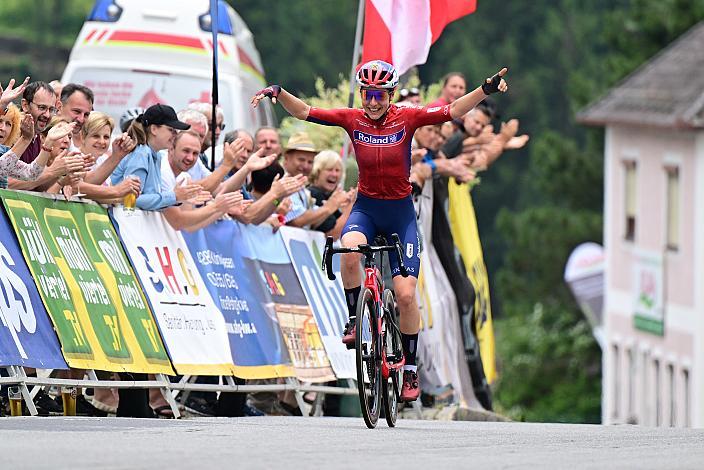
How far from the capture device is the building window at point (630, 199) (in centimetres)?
4994

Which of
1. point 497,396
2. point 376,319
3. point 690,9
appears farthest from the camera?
point 497,396

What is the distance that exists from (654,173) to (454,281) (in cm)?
2835

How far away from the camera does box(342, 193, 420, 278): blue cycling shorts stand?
1405 centimetres

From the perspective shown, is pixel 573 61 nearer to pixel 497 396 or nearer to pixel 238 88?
pixel 497 396

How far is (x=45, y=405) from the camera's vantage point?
560 inches

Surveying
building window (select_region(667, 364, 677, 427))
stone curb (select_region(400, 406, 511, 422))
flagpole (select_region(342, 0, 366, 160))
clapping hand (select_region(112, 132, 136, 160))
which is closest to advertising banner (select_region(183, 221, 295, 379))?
clapping hand (select_region(112, 132, 136, 160))

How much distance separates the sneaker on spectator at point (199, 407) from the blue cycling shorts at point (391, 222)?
7.50 ft

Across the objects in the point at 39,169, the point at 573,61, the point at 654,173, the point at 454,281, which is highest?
the point at 39,169

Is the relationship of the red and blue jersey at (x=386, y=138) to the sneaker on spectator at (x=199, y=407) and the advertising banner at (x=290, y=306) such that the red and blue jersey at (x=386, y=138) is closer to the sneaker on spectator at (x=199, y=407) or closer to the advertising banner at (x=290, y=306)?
the sneaker on spectator at (x=199, y=407)

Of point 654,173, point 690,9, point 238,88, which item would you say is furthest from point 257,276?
point 690,9

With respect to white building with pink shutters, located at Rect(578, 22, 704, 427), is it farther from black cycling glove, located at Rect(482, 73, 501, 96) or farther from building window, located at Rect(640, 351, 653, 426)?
black cycling glove, located at Rect(482, 73, 501, 96)

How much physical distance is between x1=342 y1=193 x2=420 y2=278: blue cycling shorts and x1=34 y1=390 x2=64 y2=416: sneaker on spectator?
7.29 ft

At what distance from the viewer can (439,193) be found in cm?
2023

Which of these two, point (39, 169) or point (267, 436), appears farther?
point (39, 169)
